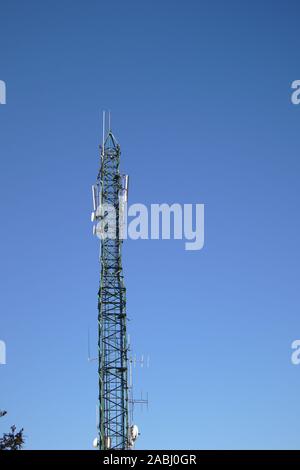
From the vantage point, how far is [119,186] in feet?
265

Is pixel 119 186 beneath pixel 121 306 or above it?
above

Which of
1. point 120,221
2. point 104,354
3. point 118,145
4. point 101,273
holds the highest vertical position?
point 118,145

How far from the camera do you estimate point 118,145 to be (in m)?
82.2

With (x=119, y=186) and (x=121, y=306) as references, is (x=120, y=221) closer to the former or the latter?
(x=119, y=186)
